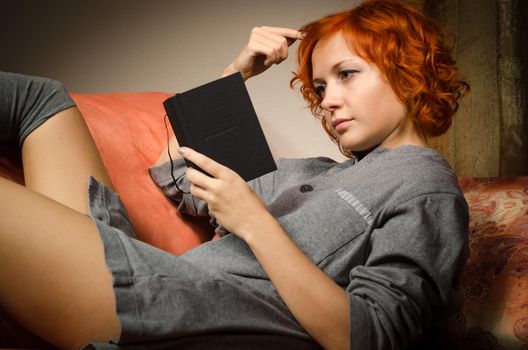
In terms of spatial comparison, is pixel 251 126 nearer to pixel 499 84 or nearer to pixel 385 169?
pixel 385 169

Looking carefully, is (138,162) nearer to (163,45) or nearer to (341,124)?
(341,124)

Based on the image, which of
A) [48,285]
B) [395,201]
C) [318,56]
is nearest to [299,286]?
[395,201]

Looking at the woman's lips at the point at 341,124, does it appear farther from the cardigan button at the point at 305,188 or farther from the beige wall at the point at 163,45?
the beige wall at the point at 163,45

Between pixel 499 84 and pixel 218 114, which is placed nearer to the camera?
pixel 218 114

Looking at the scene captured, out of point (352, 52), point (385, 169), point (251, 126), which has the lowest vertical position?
point (385, 169)

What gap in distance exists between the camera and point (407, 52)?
1.04 meters

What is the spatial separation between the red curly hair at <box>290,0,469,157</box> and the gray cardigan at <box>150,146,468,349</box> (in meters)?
0.13

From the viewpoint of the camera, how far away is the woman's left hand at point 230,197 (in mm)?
777

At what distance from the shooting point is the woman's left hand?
0.78 metres

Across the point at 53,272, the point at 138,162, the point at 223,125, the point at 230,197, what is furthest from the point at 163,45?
the point at 53,272

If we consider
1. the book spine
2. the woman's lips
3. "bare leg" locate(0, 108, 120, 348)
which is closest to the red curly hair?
the woman's lips

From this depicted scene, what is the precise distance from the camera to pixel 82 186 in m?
0.93

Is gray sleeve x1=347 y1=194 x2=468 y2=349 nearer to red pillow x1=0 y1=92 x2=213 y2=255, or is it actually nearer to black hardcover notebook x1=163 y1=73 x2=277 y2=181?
black hardcover notebook x1=163 y1=73 x2=277 y2=181

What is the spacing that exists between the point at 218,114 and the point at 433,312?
46 cm
